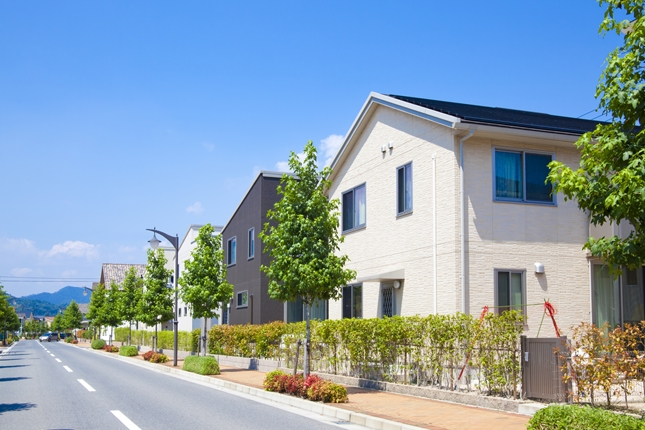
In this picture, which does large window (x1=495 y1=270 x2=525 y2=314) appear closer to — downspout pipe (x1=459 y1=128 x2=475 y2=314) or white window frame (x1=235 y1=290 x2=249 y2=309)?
downspout pipe (x1=459 y1=128 x2=475 y2=314)

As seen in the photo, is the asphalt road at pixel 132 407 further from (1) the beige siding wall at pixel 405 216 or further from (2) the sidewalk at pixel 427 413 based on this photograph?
(1) the beige siding wall at pixel 405 216

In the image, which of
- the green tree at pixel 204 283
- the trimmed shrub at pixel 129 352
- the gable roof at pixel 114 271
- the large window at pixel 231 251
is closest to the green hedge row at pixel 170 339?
the trimmed shrub at pixel 129 352

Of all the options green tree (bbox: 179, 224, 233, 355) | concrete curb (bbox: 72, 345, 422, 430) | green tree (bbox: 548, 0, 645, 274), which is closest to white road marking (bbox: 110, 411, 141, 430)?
concrete curb (bbox: 72, 345, 422, 430)

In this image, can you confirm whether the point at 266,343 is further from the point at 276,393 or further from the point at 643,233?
the point at 643,233

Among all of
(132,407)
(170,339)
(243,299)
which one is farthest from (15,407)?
(170,339)

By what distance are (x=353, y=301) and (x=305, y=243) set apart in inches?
278

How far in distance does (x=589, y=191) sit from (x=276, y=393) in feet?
33.9

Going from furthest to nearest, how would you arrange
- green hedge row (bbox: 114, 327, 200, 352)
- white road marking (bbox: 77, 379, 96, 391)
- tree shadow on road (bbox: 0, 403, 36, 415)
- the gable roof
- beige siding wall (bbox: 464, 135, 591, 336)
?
the gable roof, green hedge row (bbox: 114, 327, 200, 352), white road marking (bbox: 77, 379, 96, 391), beige siding wall (bbox: 464, 135, 591, 336), tree shadow on road (bbox: 0, 403, 36, 415)

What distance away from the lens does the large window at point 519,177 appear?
59.4ft

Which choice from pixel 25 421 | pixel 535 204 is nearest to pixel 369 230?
pixel 535 204

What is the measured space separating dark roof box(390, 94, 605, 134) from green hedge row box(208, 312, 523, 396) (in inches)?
213

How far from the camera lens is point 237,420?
12.4 meters

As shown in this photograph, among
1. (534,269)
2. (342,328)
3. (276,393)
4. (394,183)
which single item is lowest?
(276,393)

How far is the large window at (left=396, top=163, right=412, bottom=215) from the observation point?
20109mm
